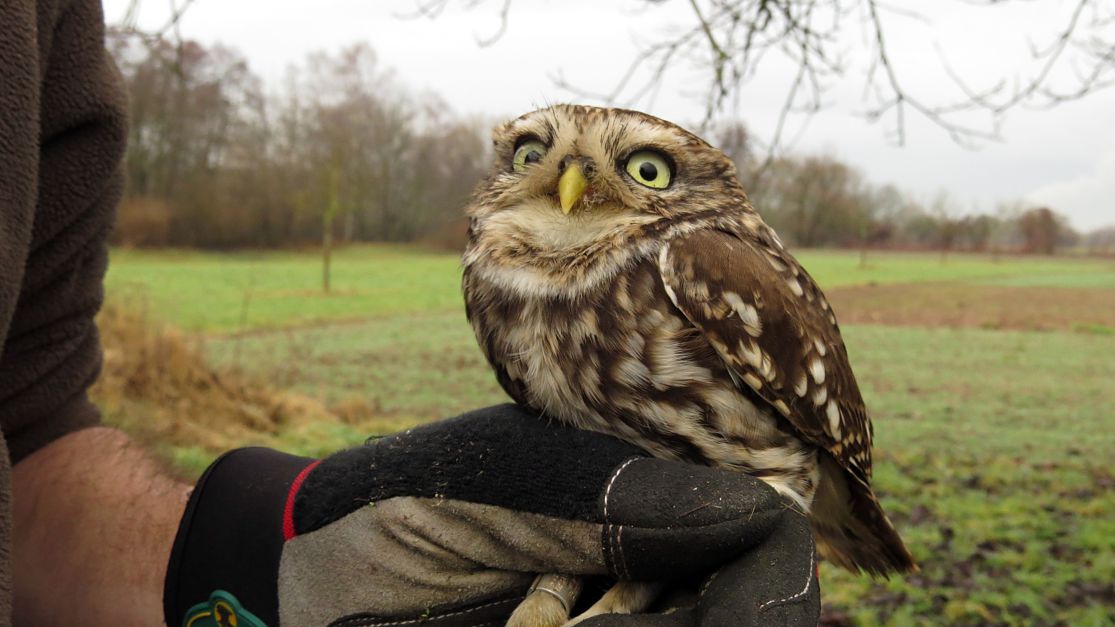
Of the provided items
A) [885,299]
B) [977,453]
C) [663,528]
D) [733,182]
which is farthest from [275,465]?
[885,299]

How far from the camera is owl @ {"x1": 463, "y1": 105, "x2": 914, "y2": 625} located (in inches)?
71.6

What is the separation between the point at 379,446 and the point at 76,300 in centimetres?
98

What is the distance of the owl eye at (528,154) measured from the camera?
2.05 metres

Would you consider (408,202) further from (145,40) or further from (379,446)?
(379,446)

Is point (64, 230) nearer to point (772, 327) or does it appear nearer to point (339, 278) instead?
point (772, 327)

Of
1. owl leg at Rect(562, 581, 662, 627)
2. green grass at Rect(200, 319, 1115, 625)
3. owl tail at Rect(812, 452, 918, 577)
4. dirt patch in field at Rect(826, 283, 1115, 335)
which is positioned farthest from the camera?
dirt patch in field at Rect(826, 283, 1115, 335)

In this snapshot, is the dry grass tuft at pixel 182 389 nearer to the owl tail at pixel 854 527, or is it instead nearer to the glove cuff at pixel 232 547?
the glove cuff at pixel 232 547

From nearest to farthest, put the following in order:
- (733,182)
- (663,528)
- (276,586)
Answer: (663,528) → (276,586) → (733,182)

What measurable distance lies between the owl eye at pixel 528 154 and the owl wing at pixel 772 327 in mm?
440

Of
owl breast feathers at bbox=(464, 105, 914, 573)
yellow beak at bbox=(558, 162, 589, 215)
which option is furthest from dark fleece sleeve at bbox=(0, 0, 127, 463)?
yellow beak at bbox=(558, 162, 589, 215)

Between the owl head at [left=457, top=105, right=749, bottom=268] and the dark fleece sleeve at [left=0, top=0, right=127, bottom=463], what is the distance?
100 centimetres

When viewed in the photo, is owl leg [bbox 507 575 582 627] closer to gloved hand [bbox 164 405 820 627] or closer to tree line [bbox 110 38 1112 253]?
gloved hand [bbox 164 405 820 627]

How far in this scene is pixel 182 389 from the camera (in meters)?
8.94

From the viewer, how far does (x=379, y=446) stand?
1.84 metres
